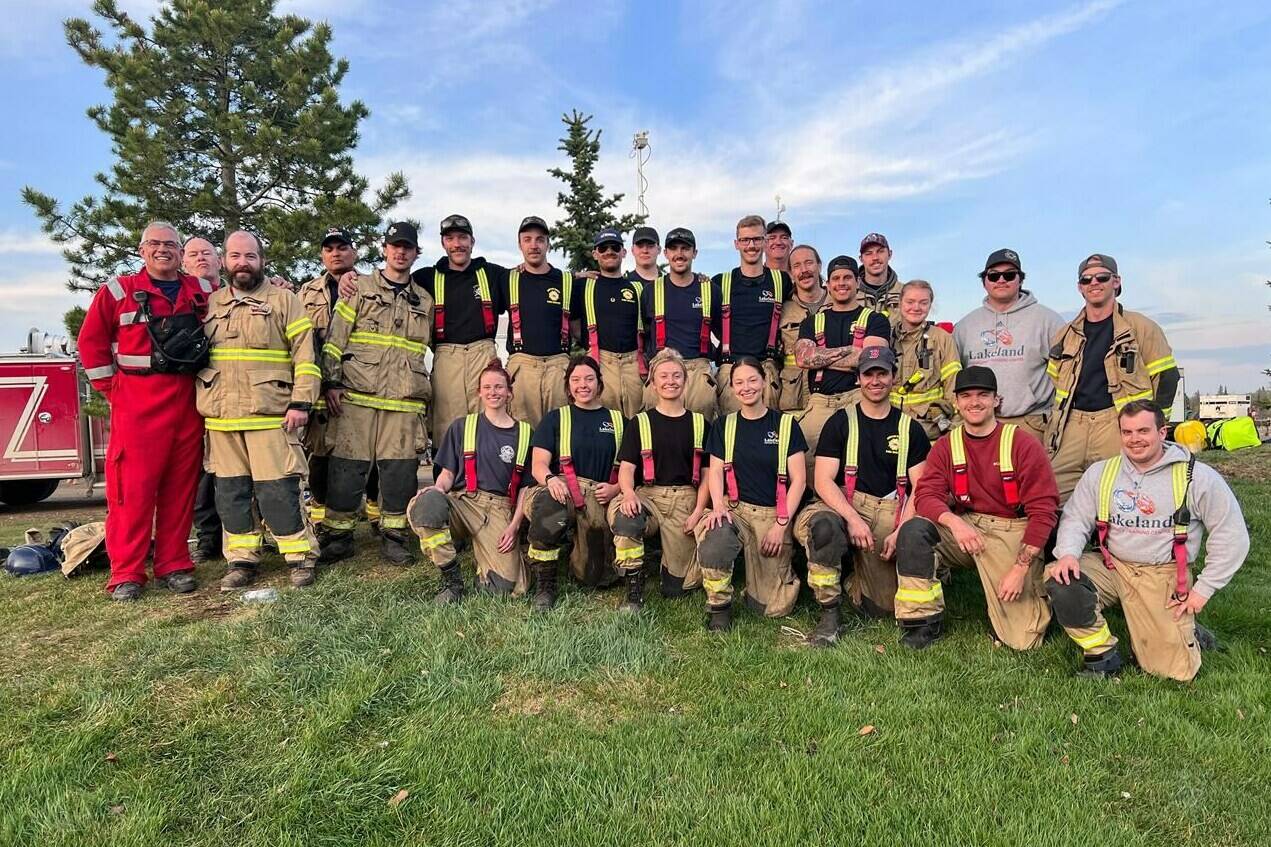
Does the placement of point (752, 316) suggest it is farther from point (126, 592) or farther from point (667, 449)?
point (126, 592)

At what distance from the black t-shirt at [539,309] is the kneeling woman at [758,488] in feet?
6.80

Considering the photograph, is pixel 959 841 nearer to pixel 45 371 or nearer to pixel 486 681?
pixel 486 681

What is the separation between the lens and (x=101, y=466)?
1501 centimetres

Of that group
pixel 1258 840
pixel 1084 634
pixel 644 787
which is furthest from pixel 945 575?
pixel 644 787

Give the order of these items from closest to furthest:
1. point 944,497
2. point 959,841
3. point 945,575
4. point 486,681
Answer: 1. point 959,841
2. point 486,681
3. point 944,497
4. point 945,575

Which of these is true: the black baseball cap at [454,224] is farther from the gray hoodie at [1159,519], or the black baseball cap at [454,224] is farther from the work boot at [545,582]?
the gray hoodie at [1159,519]

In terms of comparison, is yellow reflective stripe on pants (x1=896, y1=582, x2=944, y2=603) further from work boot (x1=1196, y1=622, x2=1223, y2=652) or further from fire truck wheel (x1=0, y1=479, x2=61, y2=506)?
fire truck wheel (x1=0, y1=479, x2=61, y2=506)

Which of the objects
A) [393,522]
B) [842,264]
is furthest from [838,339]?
[393,522]

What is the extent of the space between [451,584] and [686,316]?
3.05m

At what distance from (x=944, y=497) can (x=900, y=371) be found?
1.36 meters

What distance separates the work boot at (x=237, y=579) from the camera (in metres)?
5.75

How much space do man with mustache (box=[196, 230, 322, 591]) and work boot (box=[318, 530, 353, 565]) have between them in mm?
703

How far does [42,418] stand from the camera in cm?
1377

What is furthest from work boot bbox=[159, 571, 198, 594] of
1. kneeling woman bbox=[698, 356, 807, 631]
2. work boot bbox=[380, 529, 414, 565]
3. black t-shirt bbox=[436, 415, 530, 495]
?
kneeling woman bbox=[698, 356, 807, 631]
